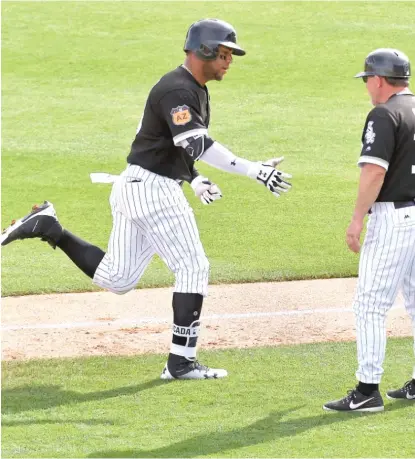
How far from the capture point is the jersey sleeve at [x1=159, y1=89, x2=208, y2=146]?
6621 mm

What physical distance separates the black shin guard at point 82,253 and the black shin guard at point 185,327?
1.99 ft

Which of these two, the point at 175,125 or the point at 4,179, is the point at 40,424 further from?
the point at 4,179

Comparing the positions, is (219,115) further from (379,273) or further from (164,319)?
(379,273)

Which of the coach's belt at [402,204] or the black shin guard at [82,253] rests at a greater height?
the coach's belt at [402,204]

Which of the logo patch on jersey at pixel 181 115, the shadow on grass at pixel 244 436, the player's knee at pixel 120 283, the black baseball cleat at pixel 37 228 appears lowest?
the shadow on grass at pixel 244 436

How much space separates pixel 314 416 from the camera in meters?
6.23

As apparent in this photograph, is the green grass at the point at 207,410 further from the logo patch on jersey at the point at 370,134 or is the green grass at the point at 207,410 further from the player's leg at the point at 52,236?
the logo patch on jersey at the point at 370,134

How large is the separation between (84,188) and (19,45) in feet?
17.2

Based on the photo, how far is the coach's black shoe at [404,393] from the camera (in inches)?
257

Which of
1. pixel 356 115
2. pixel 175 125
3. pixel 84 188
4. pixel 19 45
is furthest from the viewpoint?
pixel 19 45

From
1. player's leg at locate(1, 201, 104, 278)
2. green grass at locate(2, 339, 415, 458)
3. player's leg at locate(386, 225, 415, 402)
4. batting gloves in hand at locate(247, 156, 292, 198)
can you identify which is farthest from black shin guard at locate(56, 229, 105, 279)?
player's leg at locate(386, 225, 415, 402)

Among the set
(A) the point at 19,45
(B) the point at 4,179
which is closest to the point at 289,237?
(B) the point at 4,179

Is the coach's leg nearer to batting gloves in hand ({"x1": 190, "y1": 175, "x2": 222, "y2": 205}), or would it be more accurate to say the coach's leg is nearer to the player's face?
batting gloves in hand ({"x1": 190, "y1": 175, "x2": 222, "y2": 205})

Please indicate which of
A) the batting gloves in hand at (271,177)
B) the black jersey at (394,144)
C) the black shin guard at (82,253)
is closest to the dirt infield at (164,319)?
the black shin guard at (82,253)
